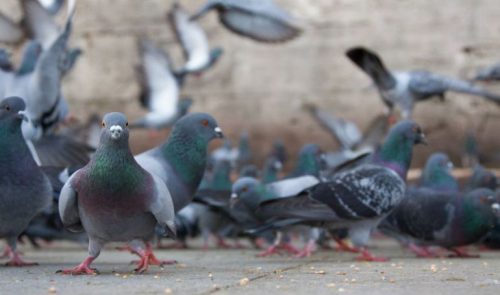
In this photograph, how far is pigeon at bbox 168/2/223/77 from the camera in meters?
16.0

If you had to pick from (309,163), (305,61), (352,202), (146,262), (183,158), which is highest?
(305,61)

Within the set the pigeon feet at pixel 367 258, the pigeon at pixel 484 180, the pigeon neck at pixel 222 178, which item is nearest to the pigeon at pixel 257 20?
the pigeon neck at pixel 222 178

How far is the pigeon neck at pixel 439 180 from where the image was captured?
9.45 metres

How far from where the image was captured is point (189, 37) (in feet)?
53.9

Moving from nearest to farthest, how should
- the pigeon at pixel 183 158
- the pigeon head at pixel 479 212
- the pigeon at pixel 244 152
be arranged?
1. the pigeon at pixel 183 158
2. the pigeon head at pixel 479 212
3. the pigeon at pixel 244 152

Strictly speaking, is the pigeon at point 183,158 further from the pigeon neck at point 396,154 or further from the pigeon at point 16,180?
the pigeon neck at point 396,154

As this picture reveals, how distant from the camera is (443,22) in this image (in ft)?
50.7

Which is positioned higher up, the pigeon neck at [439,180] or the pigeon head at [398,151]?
the pigeon head at [398,151]

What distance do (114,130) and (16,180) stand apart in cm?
133

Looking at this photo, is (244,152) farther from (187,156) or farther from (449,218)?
(187,156)

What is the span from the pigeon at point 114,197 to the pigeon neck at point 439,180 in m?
4.10

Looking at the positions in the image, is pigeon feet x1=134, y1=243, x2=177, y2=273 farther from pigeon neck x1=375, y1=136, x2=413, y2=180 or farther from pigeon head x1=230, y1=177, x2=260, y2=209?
pigeon neck x1=375, y1=136, x2=413, y2=180

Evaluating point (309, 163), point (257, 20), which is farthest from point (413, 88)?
point (309, 163)

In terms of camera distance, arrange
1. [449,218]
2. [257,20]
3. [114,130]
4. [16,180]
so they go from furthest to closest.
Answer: [257,20], [449,218], [16,180], [114,130]
